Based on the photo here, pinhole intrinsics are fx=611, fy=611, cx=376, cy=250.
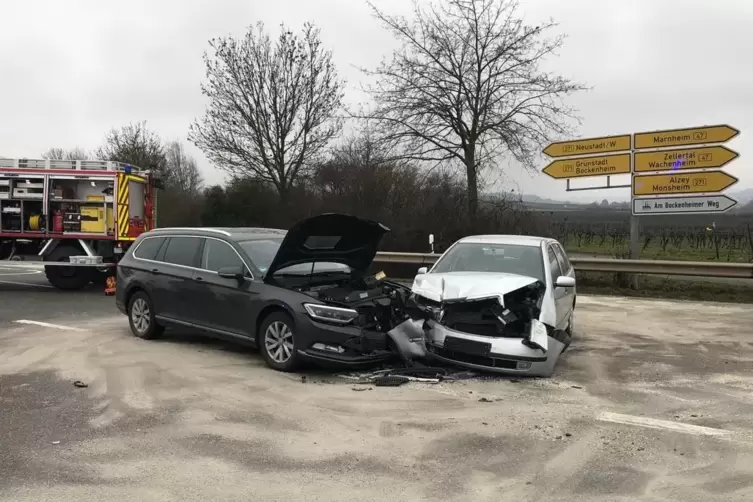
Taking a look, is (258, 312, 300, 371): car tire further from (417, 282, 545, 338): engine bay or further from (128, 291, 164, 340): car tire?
(128, 291, 164, 340): car tire

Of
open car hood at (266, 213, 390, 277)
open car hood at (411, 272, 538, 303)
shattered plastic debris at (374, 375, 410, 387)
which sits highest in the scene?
open car hood at (266, 213, 390, 277)

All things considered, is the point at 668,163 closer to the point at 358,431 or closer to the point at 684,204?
the point at 684,204

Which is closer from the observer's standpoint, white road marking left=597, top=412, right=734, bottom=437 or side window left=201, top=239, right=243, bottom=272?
white road marking left=597, top=412, right=734, bottom=437

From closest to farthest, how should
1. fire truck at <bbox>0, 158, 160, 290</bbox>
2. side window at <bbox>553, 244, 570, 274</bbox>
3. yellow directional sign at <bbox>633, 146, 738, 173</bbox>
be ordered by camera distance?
side window at <bbox>553, 244, 570, 274</bbox>
yellow directional sign at <bbox>633, 146, 738, 173</bbox>
fire truck at <bbox>0, 158, 160, 290</bbox>

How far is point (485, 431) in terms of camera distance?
501cm

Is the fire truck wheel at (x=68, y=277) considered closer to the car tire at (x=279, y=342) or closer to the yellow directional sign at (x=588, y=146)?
the car tire at (x=279, y=342)

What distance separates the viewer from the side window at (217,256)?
7.73 metres

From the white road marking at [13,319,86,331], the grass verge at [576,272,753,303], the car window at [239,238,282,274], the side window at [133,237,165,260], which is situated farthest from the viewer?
the grass verge at [576,272,753,303]

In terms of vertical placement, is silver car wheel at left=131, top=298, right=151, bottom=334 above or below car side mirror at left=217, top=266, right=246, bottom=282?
below

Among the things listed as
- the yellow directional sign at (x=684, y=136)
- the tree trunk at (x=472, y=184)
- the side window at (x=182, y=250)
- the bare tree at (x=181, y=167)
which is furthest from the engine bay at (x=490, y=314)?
the bare tree at (x=181, y=167)

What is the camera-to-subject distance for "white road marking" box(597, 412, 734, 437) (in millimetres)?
5043

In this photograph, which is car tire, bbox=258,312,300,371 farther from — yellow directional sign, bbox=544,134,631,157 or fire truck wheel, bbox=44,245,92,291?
yellow directional sign, bbox=544,134,631,157

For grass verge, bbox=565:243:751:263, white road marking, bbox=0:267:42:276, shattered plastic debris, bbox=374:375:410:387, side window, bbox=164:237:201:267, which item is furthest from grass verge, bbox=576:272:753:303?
white road marking, bbox=0:267:42:276

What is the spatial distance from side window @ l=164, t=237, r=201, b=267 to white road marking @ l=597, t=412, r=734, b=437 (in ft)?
17.7
